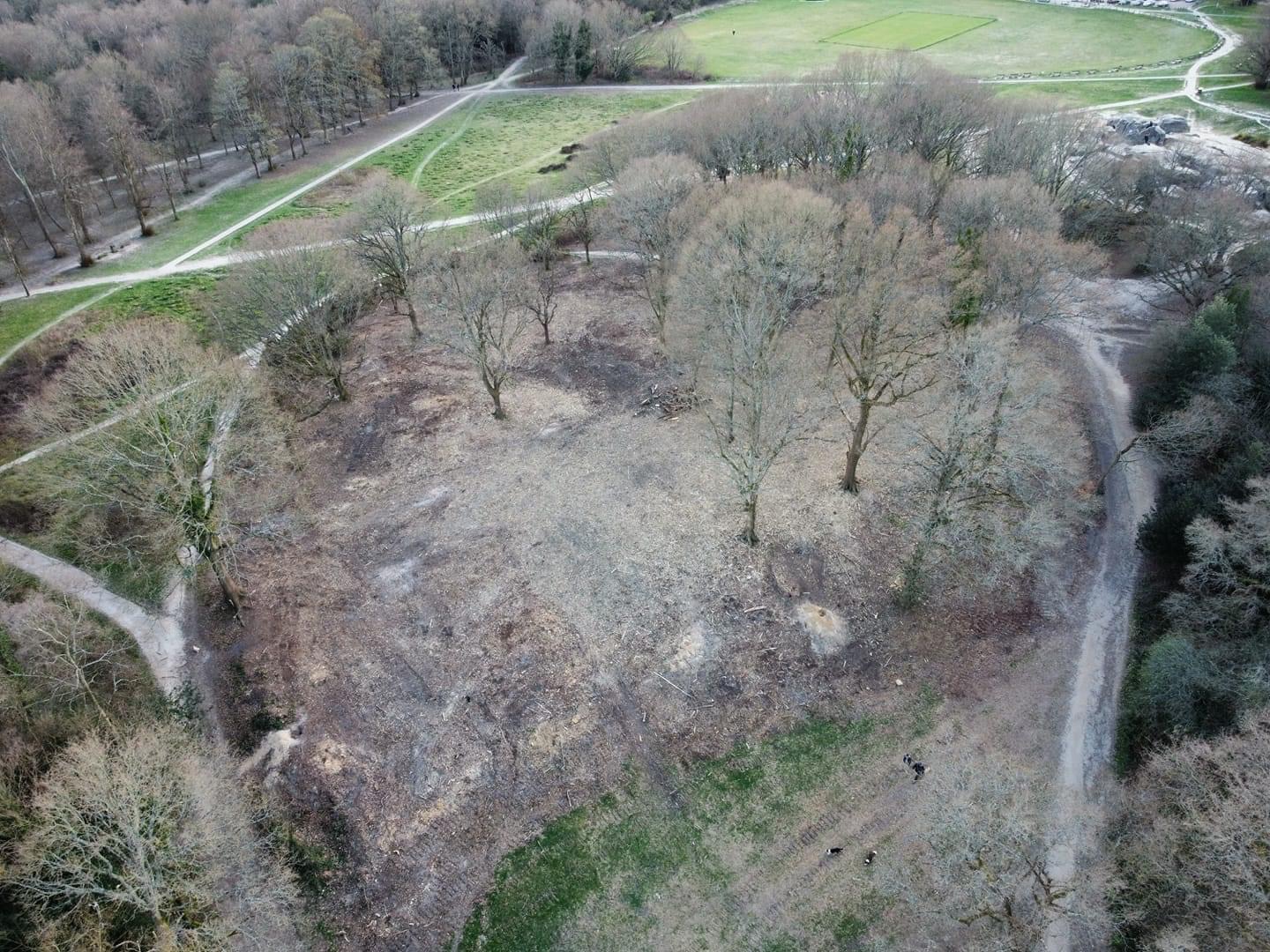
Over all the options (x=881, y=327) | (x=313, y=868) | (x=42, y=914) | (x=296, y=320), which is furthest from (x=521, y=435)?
(x=42, y=914)

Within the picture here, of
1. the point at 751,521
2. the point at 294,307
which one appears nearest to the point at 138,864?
the point at 751,521

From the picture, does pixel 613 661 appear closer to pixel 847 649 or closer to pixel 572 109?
pixel 847 649

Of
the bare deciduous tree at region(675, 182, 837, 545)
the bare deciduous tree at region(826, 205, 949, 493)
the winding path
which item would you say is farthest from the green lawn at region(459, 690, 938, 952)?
the winding path

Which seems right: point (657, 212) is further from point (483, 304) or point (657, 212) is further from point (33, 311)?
point (33, 311)

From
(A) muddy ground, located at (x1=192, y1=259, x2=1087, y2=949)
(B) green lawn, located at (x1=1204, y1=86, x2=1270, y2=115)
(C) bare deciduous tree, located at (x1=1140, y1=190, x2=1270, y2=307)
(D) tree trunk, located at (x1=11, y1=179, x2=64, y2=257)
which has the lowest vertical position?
(A) muddy ground, located at (x1=192, y1=259, x2=1087, y2=949)

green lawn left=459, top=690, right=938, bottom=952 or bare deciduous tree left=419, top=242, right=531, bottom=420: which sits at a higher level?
bare deciduous tree left=419, top=242, right=531, bottom=420

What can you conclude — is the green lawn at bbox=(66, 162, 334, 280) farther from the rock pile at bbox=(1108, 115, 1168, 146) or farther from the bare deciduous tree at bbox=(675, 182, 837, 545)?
the rock pile at bbox=(1108, 115, 1168, 146)
